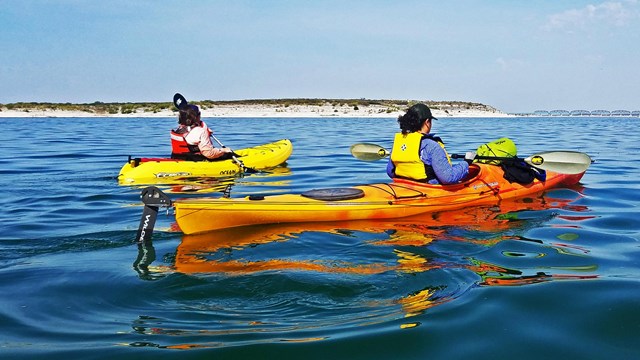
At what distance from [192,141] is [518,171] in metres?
6.05

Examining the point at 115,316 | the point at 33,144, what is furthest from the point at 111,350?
the point at 33,144

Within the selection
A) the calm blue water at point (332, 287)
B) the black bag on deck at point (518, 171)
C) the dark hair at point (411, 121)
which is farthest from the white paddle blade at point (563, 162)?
the dark hair at point (411, 121)

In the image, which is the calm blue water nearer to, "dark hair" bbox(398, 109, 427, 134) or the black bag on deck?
the black bag on deck

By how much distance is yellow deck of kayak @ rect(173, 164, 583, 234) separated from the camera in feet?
20.7

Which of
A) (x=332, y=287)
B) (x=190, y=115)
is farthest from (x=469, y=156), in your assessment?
(x=190, y=115)

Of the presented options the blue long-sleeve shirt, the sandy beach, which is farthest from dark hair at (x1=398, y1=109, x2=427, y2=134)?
the sandy beach

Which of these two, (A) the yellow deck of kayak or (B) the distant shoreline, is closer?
(A) the yellow deck of kayak

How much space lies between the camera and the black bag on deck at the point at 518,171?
857 centimetres

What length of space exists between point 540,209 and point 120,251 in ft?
17.9

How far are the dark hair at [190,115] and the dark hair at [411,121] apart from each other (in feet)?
16.2

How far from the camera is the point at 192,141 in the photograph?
36.8 feet

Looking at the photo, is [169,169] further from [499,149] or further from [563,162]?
[563,162]

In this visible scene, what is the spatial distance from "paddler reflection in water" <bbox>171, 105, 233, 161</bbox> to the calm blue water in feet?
10.3

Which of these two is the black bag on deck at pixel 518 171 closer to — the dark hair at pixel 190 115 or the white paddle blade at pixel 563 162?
the white paddle blade at pixel 563 162
